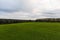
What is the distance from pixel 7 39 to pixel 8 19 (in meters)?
0.84

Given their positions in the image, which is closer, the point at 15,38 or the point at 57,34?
the point at 15,38

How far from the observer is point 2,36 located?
1375mm

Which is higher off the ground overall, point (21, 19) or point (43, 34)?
point (21, 19)

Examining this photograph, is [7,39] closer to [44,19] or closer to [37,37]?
[37,37]

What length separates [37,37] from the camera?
1379mm

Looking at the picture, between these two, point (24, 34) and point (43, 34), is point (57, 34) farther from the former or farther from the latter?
point (24, 34)

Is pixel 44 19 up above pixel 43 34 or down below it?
above

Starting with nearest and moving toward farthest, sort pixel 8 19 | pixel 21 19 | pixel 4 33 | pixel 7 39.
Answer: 1. pixel 7 39
2. pixel 4 33
3. pixel 8 19
4. pixel 21 19

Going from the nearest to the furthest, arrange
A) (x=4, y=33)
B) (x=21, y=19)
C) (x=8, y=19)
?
(x=4, y=33) < (x=8, y=19) < (x=21, y=19)

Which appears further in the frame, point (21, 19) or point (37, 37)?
point (21, 19)

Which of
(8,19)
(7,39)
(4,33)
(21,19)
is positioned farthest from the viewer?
(21,19)

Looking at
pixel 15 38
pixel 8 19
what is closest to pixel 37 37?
pixel 15 38

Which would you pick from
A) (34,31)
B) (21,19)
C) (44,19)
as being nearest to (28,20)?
(21,19)

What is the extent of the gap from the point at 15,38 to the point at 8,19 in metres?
0.83
